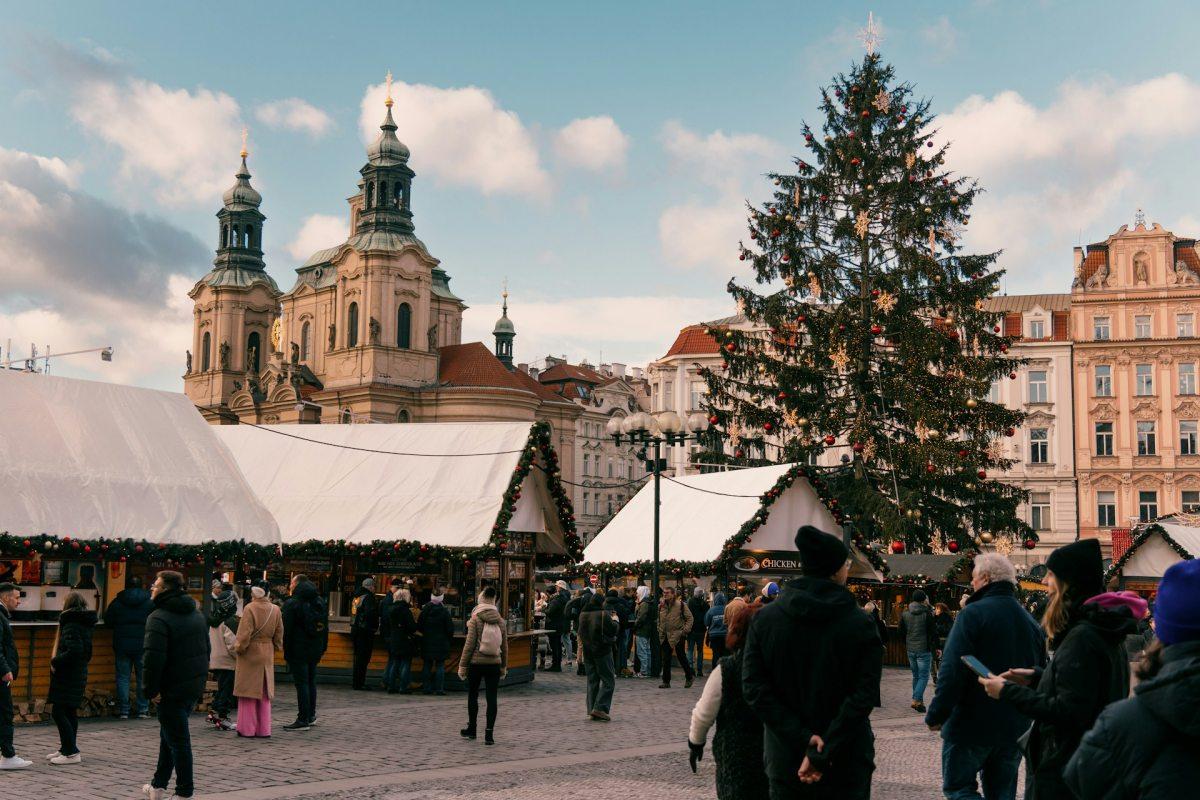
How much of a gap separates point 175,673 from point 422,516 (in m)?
12.5

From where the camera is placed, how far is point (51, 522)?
16203 millimetres

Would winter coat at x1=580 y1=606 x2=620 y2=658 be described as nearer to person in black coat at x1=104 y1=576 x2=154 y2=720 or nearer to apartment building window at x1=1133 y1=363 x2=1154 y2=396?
person in black coat at x1=104 y1=576 x2=154 y2=720

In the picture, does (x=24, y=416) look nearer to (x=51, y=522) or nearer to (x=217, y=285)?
(x=51, y=522)

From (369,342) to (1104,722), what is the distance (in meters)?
86.0

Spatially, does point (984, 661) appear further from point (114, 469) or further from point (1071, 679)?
point (114, 469)

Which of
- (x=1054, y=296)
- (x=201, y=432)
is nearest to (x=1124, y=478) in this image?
(x=1054, y=296)

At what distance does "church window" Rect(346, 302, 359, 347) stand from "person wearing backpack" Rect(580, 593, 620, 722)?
7548 centimetres

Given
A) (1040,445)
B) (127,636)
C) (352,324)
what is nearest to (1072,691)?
(127,636)

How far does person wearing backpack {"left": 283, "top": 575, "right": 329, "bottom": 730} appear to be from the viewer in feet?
48.6

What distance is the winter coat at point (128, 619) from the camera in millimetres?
16062

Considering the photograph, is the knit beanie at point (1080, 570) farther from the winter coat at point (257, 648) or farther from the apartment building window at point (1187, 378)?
the apartment building window at point (1187, 378)

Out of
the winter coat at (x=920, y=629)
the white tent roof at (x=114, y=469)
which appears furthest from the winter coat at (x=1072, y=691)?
the winter coat at (x=920, y=629)

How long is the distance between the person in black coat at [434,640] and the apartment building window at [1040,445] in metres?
50.1

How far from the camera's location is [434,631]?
65.2 ft
